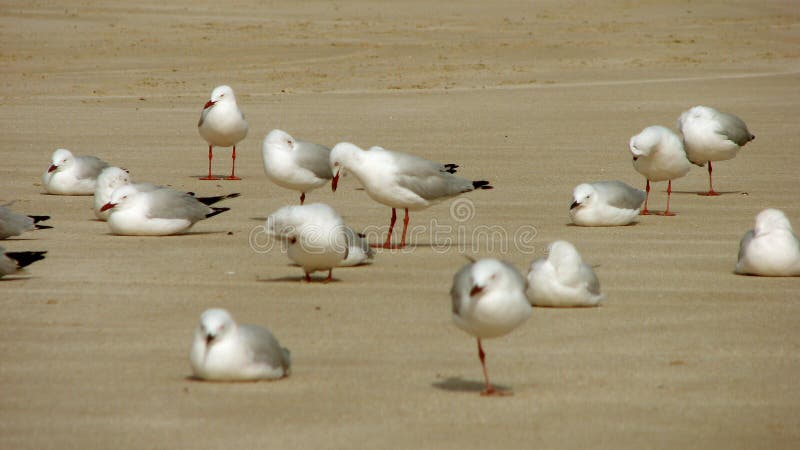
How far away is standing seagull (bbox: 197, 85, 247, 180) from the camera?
47.2ft

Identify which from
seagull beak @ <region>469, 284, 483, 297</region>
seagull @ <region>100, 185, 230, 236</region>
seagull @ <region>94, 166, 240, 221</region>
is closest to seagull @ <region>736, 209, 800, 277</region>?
seagull beak @ <region>469, 284, 483, 297</region>

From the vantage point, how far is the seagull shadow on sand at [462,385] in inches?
257

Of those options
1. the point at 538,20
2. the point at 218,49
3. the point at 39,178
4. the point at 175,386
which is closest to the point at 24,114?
the point at 39,178

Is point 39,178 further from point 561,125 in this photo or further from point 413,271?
point 561,125

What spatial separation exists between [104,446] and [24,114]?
14821mm

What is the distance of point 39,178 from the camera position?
47.1 ft

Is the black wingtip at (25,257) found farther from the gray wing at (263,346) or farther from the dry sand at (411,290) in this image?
the gray wing at (263,346)

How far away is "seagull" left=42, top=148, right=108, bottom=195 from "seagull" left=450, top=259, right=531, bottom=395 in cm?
759

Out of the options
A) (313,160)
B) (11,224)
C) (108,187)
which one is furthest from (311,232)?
(108,187)

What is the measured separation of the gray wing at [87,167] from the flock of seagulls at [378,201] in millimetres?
11

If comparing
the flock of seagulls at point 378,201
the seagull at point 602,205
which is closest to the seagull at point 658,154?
the flock of seagulls at point 378,201

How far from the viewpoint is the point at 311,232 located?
856 centimetres

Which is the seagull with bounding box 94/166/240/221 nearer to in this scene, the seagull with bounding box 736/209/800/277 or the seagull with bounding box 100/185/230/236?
the seagull with bounding box 100/185/230/236

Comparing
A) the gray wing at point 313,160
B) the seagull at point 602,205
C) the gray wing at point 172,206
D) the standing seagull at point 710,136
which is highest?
the standing seagull at point 710,136
